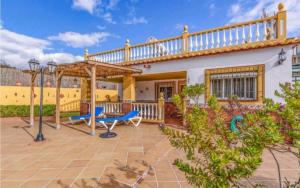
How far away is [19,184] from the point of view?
3111 millimetres

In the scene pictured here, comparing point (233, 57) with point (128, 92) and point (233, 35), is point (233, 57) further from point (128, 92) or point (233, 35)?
point (128, 92)

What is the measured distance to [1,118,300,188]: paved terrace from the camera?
10.4 feet

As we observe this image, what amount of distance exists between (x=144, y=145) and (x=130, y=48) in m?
6.90

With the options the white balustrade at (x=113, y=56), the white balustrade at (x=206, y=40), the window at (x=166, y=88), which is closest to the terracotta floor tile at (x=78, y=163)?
the white balustrade at (x=206, y=40)

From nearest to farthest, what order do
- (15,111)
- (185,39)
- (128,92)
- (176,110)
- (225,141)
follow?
Result: (225,141) < (176,110) < (185,39) < (128,92) < (15,111)

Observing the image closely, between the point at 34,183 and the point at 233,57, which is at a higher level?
the point at 233,57

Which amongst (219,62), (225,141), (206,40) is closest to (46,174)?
(225,141)

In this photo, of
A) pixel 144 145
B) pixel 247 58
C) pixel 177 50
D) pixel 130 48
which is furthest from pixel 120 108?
pixel 247 58

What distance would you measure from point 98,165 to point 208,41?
7043 millimetres

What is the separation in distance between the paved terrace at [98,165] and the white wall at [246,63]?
3276mm

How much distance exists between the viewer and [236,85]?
741cm

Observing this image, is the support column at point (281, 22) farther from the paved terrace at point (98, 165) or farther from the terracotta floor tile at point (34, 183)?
the terracotta floor tile at point (34, 183)

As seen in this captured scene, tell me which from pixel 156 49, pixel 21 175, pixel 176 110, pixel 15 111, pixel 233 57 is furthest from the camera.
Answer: pixel 15 111

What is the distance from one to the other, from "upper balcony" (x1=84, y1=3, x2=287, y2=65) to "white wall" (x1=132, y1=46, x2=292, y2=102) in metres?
0.35
